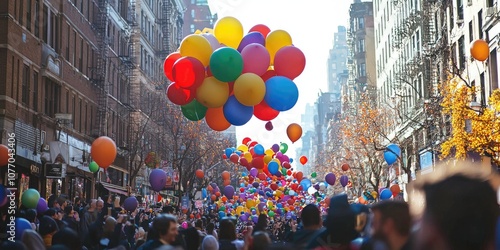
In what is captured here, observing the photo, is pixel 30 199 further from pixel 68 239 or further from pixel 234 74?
pixel 68 239

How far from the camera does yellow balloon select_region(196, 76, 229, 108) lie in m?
15.2

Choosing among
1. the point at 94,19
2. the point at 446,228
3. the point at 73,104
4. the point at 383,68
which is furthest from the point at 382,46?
the point at 446,228

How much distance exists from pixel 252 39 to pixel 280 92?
1465mm

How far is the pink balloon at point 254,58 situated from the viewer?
1534 cm

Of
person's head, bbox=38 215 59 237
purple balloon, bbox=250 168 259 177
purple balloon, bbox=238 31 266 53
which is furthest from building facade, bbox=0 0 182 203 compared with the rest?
person's head, bbox=38 215 59 237

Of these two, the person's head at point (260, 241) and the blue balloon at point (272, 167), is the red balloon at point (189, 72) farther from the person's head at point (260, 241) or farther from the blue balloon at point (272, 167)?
the blue balloon at point (272, 167)

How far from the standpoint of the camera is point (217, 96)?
49.9 ft

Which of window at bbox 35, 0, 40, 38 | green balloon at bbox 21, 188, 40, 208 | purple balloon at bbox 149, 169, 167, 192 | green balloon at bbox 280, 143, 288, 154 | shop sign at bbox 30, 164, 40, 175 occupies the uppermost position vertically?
window at bbox 35, 0, 40, 38

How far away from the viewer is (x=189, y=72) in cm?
1515

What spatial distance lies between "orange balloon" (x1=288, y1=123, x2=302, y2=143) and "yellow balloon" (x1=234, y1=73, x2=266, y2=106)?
762 cm

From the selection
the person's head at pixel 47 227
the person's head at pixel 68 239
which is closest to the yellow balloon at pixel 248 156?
the person's head at pixel 47 227

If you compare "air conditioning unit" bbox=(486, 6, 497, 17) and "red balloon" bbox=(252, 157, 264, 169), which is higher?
"air conditioning unit" bbox=(486, 6, 497, 17)

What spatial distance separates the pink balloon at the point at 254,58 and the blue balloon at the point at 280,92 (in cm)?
38

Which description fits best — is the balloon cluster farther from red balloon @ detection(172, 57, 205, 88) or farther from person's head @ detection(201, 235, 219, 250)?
person's head @ detection(201, 235, 219, 250)
